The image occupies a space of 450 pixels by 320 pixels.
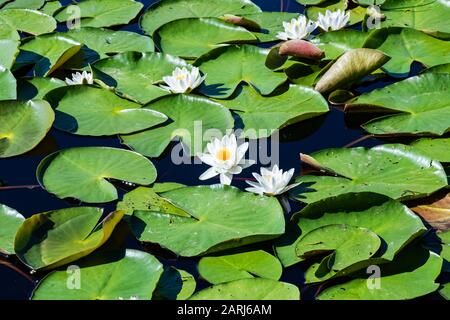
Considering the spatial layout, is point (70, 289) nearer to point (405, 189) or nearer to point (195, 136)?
point (195, 136)

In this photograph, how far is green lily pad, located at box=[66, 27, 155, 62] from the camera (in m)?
4.31

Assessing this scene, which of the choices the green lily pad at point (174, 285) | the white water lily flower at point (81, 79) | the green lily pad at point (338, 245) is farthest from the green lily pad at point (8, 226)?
the green lily pad at point (338, 245)

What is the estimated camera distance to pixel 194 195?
3.00m

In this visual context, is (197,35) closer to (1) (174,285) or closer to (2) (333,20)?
(2) (333,20)

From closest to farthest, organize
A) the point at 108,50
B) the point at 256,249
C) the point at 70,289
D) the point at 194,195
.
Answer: the point at 70,289, the point at 256,249, the point at 194,195, the point at 108,50

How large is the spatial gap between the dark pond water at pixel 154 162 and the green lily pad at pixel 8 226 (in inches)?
2.4

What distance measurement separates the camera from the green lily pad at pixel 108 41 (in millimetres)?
4312

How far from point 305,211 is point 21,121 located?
163 centimetres

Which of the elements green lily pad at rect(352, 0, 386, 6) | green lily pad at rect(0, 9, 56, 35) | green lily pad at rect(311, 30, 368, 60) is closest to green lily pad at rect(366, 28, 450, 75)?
green lily pad at rect(311, 30, 368, 60)

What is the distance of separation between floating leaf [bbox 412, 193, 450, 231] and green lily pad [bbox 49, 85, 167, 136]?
1.36 meters

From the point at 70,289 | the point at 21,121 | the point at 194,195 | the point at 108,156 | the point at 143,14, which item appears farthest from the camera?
the point at 143,14

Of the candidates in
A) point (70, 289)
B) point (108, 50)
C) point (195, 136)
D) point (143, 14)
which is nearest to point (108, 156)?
point (195, 136)

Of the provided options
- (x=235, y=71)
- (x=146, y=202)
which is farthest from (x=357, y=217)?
(x=235, y=71)

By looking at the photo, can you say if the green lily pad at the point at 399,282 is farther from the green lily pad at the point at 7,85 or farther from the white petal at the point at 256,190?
the green lily pad at the point at 7,85
